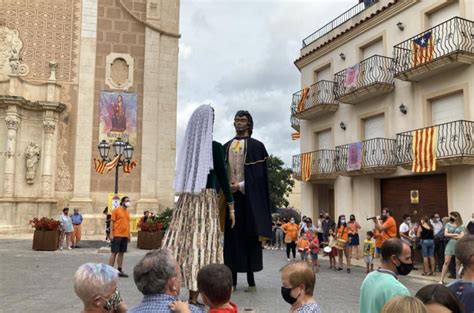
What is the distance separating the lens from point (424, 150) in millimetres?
14562

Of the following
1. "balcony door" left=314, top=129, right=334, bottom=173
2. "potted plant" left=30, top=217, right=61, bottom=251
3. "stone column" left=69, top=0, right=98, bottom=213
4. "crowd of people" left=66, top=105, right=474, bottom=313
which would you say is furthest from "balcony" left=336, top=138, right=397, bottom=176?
"stone column" left=69, top=0, right=98, bottom=213

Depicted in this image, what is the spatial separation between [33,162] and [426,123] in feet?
56.4

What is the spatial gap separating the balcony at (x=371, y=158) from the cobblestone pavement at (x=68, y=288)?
4683mm

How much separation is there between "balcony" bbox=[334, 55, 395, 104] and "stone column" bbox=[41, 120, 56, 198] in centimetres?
1347

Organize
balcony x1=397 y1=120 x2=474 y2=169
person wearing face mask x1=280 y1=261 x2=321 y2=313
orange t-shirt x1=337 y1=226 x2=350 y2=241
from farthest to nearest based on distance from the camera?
balcony x1=397 y1=120 x2=474 y2=169 → orange t-shirt x1=337 y1=226 x2=350 y2=241 → person wearing face mask x1=280 y1=261 x2=321 y2=313

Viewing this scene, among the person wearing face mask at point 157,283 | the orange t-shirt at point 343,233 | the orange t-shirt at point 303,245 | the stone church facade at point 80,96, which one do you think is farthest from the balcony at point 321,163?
the person wearing face mask at point 157,283

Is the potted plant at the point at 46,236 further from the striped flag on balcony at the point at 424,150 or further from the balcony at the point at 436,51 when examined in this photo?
the balcony at the point at 436,51

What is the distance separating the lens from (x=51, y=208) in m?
22.1

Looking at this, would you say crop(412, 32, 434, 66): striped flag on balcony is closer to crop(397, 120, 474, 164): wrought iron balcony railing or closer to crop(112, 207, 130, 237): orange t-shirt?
crop(397, 120, 474, 164): wrought iron balcony railing

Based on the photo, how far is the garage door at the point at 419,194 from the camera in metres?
15.0

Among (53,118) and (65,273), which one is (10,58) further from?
(65,273)

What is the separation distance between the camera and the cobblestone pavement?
591 centimetres

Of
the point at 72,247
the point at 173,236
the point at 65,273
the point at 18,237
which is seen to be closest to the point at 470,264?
the point at 173,236

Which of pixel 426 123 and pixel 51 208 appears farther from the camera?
pixel 51 208
